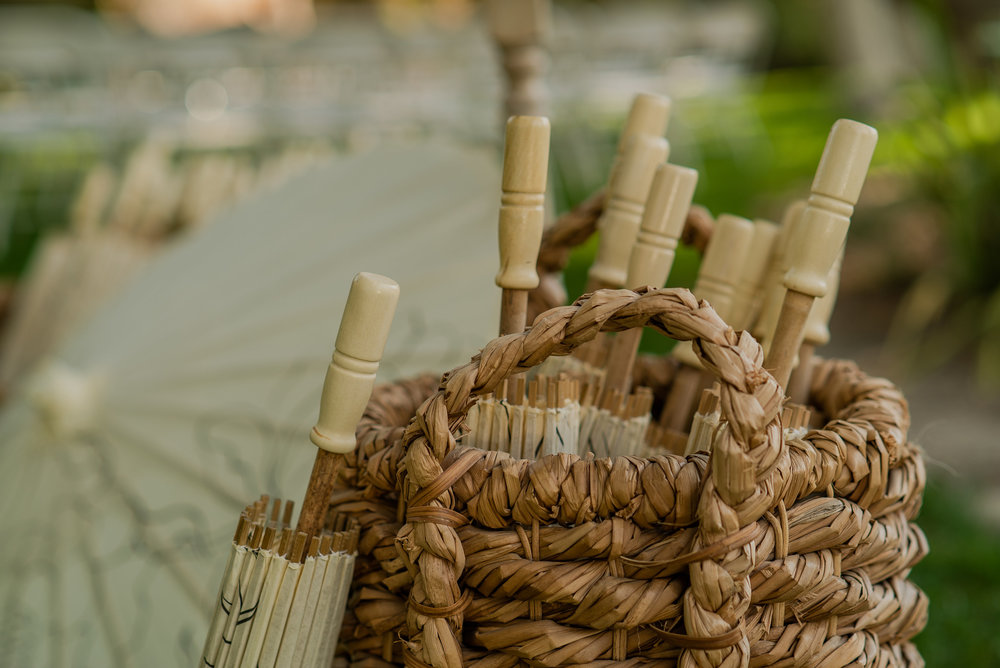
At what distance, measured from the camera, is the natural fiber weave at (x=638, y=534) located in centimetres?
41

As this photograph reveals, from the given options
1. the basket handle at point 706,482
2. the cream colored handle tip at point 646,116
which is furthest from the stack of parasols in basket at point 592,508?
the cream colored handle tip at point 646,116

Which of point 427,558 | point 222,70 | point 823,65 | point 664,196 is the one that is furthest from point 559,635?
point 823,65

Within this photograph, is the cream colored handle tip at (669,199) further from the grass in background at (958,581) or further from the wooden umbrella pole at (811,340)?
the grass in background at (958,581)

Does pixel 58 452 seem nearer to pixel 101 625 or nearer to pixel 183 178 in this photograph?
pixel 101 625

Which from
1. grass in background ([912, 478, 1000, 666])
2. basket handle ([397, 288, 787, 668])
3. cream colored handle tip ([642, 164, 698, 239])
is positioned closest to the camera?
basket handle ([397, 288, 787, 668])

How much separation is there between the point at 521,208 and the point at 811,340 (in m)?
0.21

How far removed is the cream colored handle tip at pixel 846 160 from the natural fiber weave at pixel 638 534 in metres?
0.10

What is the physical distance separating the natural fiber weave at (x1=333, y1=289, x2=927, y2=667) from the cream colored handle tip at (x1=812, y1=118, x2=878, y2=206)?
10 cm

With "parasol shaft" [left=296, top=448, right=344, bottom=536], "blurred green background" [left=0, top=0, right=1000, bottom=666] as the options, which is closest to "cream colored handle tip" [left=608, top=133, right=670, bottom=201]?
"parasol shaft" [left=296, top=448, right=344, bottom=536]

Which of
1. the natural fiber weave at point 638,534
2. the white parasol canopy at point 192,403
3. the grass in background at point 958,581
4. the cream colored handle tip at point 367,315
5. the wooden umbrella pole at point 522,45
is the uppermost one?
the wooden umbrella pole at point 522,45

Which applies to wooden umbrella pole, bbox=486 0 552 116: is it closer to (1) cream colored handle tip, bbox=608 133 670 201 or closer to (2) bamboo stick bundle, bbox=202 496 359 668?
(1) cream colored handle tip, bbox=608 133 670 201

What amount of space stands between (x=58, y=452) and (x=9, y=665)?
0.19 meters

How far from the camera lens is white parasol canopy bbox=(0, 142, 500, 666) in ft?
2.61

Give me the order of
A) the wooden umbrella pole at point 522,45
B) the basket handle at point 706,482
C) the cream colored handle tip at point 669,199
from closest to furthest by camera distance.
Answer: the basket handle at point 706,482, the cream colored handle tip at point 669,199, the wooden umbrella pole at point 522,45
